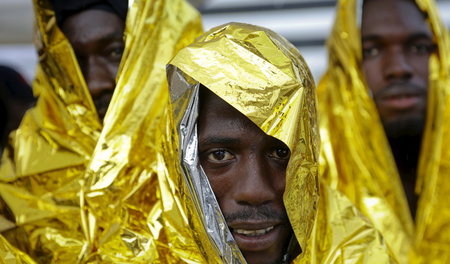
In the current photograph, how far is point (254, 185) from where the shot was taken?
125 centimetres

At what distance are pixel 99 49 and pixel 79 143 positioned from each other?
224 mm

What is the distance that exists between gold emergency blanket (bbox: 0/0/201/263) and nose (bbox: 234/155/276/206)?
0.65 feet

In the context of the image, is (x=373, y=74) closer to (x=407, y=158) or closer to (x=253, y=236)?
(x=407, y=158)

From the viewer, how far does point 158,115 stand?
155cm

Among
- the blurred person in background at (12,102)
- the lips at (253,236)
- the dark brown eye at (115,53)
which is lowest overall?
the blurred person in background at (12,102)

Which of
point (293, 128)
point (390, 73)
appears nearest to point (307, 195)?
point (293, 128)

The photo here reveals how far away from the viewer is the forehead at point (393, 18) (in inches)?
76.5

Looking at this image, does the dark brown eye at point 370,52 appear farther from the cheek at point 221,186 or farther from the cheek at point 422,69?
the cheek at point 221,186

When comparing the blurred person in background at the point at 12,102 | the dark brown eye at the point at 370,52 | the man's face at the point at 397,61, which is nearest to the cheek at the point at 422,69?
the man's face at the point at 397,61

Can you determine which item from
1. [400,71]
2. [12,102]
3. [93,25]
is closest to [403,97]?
[400,71]

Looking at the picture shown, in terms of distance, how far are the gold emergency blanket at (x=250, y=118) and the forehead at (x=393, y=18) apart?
2.21 feet

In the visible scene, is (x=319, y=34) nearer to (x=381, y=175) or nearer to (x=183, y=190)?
(x=381, y=175)

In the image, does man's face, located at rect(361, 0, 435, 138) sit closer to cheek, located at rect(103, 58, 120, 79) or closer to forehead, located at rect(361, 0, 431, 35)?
forehead, located at rect(361, 0, 431, 35)

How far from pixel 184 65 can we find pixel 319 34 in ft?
8.61
